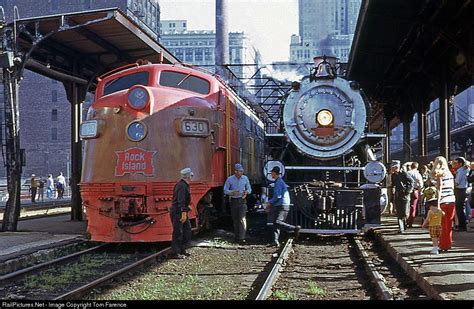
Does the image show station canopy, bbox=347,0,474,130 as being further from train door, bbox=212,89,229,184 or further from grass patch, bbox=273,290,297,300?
grass patch, bbox=273,290,297,300

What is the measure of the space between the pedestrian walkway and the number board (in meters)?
4.02

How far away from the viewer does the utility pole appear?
46.4 feet

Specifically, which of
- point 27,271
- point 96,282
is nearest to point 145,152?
point 27,271

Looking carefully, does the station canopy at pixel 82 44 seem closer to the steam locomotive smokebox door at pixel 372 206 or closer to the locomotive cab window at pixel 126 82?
the locomotive cab window at pixel 126 82

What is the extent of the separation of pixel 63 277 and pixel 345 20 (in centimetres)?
6769

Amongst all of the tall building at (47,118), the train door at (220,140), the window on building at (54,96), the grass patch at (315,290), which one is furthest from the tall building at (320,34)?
the window on building at (54,96)

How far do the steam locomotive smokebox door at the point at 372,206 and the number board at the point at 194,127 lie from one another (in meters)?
3.49

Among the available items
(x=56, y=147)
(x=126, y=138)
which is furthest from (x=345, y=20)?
(x=126, y=138)

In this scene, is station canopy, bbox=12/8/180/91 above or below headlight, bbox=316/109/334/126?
above

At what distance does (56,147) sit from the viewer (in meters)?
66.9

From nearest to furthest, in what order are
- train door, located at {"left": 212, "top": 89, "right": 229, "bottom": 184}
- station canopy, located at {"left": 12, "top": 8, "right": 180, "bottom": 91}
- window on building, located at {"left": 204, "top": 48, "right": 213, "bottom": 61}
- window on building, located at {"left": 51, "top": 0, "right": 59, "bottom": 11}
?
train door, located at {"left": 212, "top": 89, "right": 229, "bottom": 184} < station canopy, located at {"left": 12, "top": 8, "right": 180, "bottom": 91} < window on building, located at {"left": 51, "top": 0, "right": 59, "bottom": 11} < window on building, located at {"left": 204, "top": 48, "right": 213, "bottom": 61}

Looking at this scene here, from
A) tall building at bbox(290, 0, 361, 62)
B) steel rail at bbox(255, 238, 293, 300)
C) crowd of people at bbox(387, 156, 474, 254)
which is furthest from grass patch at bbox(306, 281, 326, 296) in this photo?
tall building at bbox(290, 0, 361, 62)

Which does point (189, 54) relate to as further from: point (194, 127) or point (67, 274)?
point (67, 274)

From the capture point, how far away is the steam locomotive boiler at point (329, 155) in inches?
484
